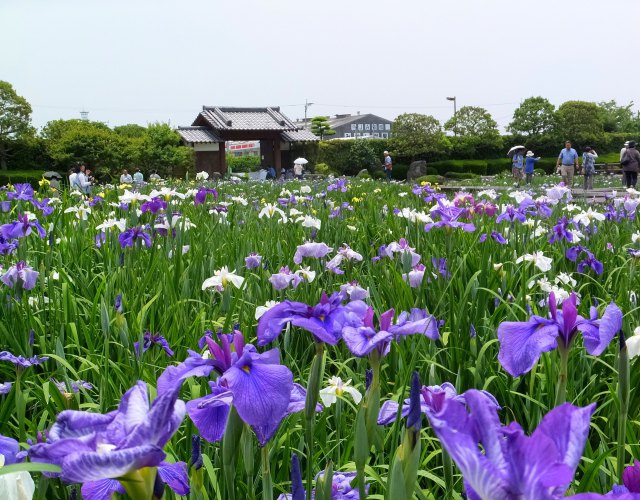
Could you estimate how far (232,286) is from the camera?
2.77 m

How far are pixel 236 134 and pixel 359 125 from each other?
79417 mm

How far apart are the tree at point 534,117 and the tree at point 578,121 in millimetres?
673

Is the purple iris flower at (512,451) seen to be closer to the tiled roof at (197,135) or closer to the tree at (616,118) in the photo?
the tiled roof at (197,135)

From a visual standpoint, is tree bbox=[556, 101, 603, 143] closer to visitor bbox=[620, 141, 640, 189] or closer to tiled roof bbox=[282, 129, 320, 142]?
tiled roof bbox=[282, 129, 320, 142]

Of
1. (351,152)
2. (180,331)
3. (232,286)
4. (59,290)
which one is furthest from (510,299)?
(351,152)

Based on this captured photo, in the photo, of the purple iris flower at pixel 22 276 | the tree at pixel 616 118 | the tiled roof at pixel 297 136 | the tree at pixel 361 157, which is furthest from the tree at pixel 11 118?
the tree at pixel 616 118

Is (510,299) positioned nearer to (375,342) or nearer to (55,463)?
(375,342)

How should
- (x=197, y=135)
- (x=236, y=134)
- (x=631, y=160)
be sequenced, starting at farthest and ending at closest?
(x=236, y=134) → (x=197, y=135) → (x=631, y=160)

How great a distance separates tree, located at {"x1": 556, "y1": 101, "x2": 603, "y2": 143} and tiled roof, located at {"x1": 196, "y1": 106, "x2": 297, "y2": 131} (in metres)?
20.1

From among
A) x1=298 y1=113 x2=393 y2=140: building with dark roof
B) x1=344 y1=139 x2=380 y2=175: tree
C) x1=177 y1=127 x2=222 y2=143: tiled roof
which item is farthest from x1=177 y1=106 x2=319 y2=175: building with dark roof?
x1=298 y1=113 x2=393 y2=140: building with dark roof

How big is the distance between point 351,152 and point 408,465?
40610mm

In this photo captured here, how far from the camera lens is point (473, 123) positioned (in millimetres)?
45750

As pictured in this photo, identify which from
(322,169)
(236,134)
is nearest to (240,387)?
(322,169)

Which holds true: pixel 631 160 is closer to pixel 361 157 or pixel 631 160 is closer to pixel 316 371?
pixel 316 371
